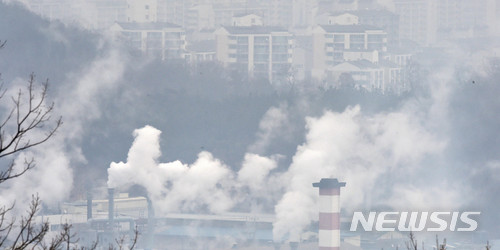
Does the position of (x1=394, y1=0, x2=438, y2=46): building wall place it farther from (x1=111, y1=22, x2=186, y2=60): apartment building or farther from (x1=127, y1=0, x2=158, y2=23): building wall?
(x1=111, y1=22, x2=186, y2=60): apartment building

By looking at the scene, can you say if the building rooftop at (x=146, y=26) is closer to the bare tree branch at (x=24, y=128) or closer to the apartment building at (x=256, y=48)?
the apartment building at (x=256, y=48)

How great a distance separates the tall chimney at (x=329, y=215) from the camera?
175ft

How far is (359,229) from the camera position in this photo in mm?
70688

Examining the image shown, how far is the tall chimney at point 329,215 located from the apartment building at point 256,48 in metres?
73.3

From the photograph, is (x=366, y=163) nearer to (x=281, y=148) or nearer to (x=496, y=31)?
(x=281, y=148)

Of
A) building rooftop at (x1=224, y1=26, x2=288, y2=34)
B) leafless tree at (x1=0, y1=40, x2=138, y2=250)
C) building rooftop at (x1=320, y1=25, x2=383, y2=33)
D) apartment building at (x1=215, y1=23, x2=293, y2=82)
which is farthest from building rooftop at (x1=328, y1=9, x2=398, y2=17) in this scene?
leafless tree at (x1=0, y1=40, x2=138, y2=250)

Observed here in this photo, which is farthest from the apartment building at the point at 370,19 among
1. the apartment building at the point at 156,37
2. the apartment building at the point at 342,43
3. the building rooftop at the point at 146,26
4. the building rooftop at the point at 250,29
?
the apartment building at the point at 156,37

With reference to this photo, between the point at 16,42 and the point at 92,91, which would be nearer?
the point at 92,91

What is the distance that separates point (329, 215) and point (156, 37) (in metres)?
82.8

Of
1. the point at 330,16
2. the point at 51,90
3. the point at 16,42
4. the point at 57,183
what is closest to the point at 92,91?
the point at 51,90

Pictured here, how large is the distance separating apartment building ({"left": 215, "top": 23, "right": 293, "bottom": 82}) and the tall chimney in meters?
73.3

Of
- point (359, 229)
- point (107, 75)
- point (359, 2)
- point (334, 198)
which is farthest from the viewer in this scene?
point (359, 2)

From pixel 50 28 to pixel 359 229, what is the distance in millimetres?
40560

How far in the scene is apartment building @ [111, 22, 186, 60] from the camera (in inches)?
4865
